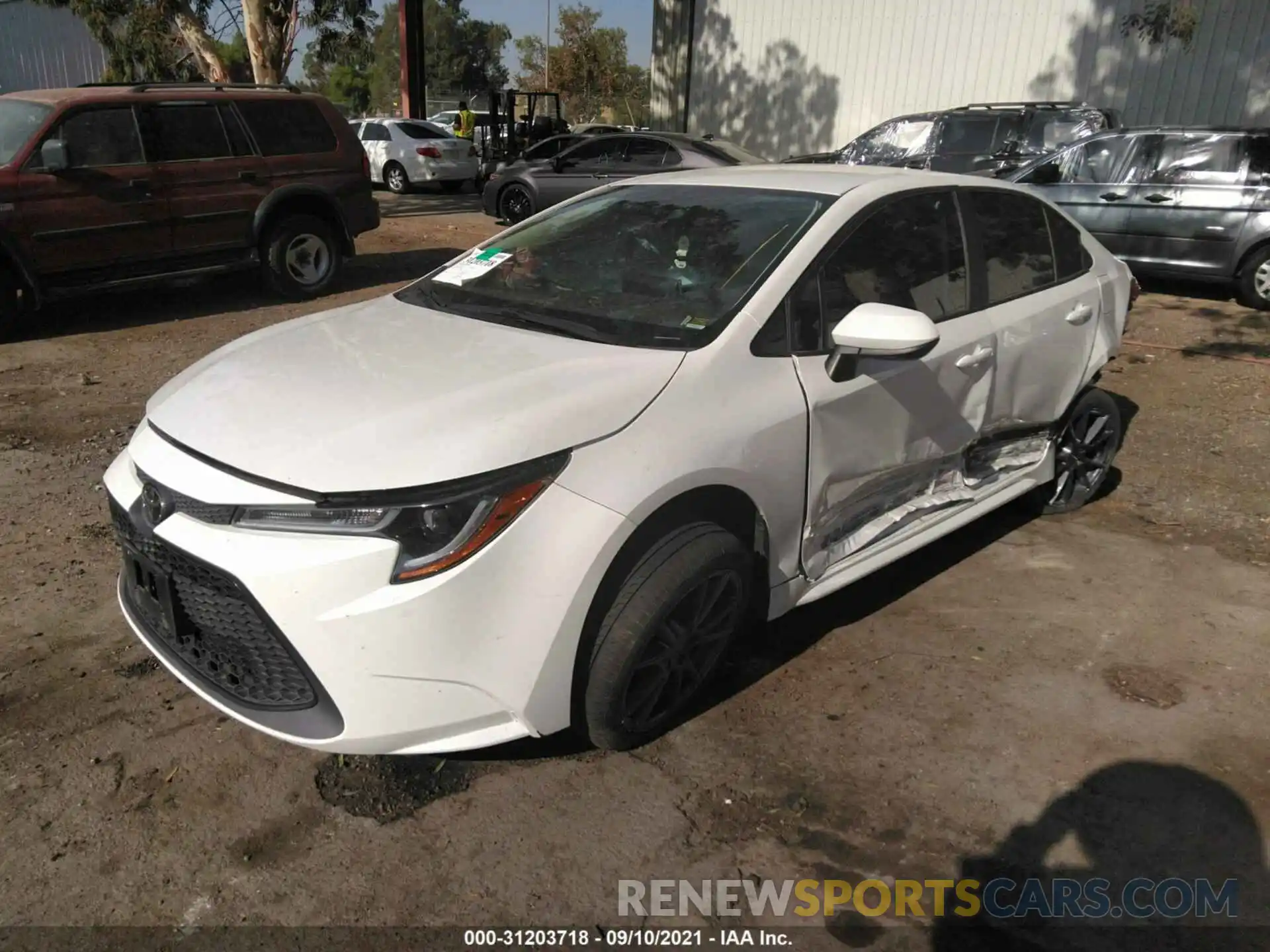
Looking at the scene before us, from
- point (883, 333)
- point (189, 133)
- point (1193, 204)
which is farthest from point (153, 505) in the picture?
point (1193, 204)

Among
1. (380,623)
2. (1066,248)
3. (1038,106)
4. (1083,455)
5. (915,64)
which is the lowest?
(1083,455)

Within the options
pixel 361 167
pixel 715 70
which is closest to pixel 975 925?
pixel 361 167

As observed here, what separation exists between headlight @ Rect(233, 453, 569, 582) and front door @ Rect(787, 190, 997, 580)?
3.68ft

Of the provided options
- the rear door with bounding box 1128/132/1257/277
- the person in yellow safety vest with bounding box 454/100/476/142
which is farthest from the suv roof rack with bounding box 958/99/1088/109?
the person in yellow safety vest with bounding box 454/100/476/142

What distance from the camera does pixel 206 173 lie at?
810 centimetres

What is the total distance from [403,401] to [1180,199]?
9.45 metres

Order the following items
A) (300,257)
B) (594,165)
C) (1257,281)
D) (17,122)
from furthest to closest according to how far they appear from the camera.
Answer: (594,165) → (1257,281) → (300,257) → (17,122)

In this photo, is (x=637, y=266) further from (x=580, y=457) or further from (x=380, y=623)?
(x=380, y=623)

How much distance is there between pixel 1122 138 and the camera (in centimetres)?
996

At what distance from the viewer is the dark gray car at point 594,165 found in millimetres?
12547

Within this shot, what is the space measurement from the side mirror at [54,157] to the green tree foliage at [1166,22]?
13.6m
